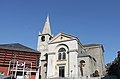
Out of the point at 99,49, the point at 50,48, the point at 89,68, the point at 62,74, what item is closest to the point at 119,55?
the point at 89,68

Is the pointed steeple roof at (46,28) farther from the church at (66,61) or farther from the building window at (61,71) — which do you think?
the building window at (61,71)

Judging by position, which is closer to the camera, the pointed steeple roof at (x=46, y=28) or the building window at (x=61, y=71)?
the building window at (x=61, y=71)

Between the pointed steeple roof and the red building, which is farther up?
the pointed steeple roof

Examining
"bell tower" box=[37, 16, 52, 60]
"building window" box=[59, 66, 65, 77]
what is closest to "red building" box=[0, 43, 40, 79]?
"building window" box=[59, 66, 65, 77]

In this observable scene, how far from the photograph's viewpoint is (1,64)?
29.0m

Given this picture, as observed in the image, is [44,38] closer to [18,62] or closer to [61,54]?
[61,54]

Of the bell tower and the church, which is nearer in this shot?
the church

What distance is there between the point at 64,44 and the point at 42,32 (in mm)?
16298

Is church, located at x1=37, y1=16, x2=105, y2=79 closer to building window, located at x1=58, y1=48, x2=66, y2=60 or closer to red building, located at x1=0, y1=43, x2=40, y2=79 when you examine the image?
building window, located at x1=58, y1=48, x2=66, y2=60

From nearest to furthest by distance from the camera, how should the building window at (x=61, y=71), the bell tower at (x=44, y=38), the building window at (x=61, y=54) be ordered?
the building window at (x=61, y=71), the building window at (x=61, y=54), the bell tower at (x=44, y=38)

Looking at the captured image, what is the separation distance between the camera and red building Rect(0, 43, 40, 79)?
2892 centimetres

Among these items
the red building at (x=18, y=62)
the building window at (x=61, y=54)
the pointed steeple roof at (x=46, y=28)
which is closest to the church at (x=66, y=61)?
the building window at (x=61, y=54)

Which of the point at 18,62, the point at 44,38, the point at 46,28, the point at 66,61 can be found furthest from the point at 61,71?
the point at 46,28

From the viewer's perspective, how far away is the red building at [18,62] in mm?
28922
